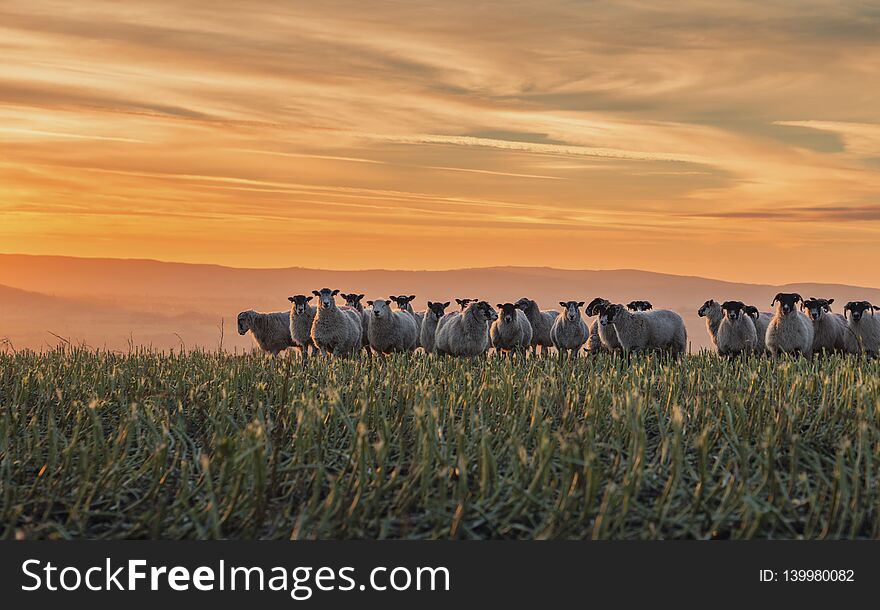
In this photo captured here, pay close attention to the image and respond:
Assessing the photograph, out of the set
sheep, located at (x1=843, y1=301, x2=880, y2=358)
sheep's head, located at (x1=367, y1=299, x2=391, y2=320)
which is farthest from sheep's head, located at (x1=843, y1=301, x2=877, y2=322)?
sheep's head, located at (x1=367, y1=299, x2=391, y2=320)

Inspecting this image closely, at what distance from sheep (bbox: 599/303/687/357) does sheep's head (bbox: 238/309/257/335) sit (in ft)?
30.1

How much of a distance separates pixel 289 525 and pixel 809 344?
1602 centimetres

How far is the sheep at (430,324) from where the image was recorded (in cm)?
2291

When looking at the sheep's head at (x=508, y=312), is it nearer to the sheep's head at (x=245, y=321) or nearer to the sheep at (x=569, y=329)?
the sheep at (x=569, y=329)

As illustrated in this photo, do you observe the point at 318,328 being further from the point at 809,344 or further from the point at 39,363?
the point at 809,344

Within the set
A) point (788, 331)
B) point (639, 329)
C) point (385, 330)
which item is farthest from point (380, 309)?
point (788, 331)

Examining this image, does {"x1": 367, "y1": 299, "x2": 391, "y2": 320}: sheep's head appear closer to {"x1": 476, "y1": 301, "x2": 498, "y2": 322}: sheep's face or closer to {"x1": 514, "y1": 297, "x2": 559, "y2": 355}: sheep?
{"x1": 476, "y1": 301, "x2": 498, "y2": 322}: sheep's face

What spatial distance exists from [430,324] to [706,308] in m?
6.82

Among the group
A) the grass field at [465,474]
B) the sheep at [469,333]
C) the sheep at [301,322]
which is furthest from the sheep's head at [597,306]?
the grass field at [465,474]

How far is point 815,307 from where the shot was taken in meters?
19.6

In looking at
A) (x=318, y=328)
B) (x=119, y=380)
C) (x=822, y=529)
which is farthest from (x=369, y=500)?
(x=318, y=328)

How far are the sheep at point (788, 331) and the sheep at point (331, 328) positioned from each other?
8.95 m

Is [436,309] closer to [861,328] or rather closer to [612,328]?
[612,328]

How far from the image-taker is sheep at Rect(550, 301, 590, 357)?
2377 centimetres
